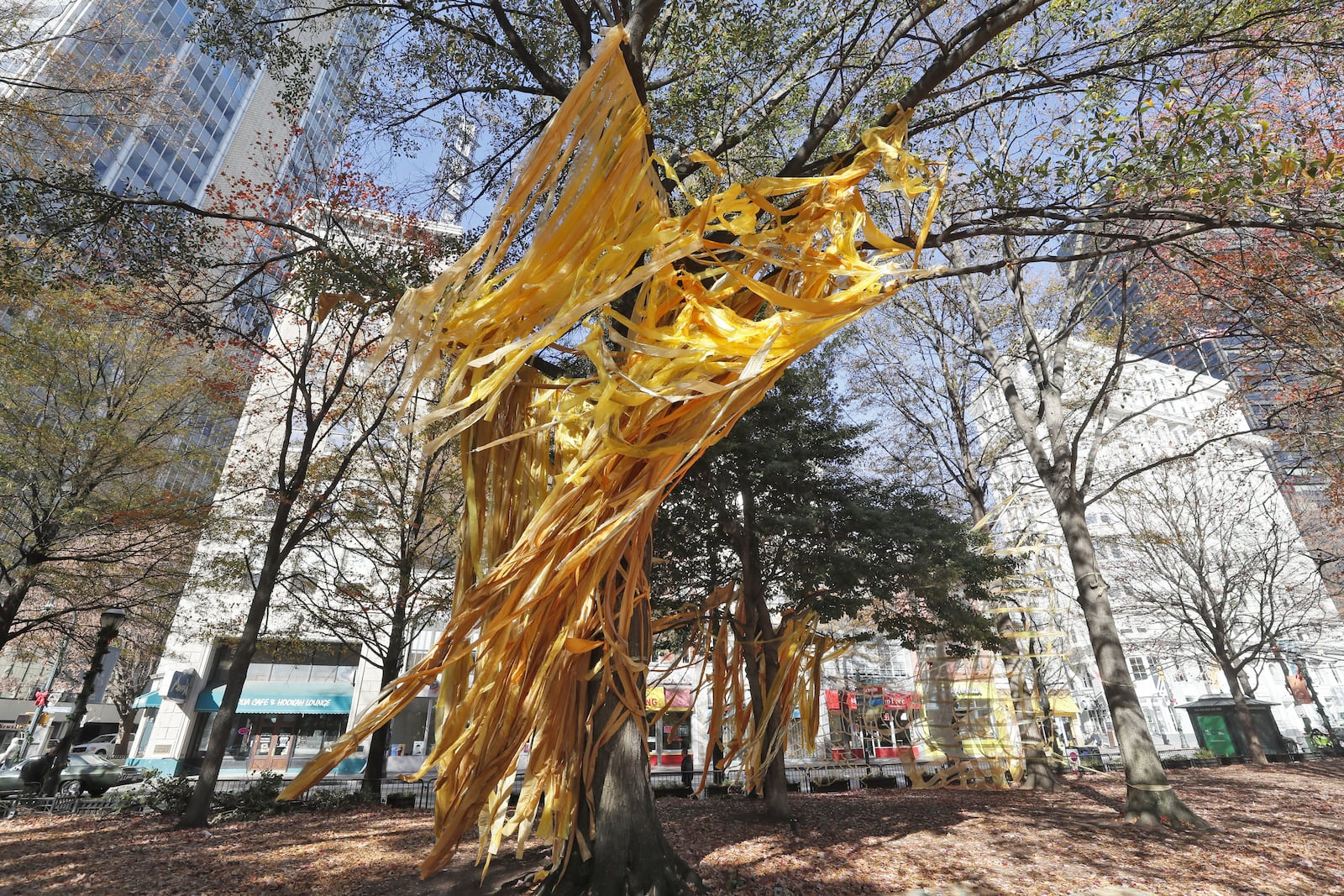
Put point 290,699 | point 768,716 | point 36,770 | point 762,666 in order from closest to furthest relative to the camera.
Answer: point 768,716, point 762,666, point 36,770, point 290,699

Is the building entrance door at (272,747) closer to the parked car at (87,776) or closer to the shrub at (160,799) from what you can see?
the parked car at (87,776)

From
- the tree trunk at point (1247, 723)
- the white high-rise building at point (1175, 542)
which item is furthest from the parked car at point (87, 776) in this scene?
the tree trunk at point (1247, 723)

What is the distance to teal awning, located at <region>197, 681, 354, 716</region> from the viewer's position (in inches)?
765

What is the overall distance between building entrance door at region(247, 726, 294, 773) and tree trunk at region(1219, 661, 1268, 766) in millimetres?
26226

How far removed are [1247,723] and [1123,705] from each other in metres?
12.2

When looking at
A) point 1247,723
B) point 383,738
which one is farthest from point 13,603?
point 1247,723

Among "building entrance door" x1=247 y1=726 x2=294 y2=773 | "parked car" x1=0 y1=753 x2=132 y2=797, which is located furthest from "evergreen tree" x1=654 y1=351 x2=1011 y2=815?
"building entrance door" x1=247 y1=726 x2=294 y2=773

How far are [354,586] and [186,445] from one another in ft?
16.1

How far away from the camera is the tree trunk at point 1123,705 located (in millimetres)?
7449

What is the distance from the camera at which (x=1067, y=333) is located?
989 centimetres

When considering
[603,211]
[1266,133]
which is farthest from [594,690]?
[1266,133]

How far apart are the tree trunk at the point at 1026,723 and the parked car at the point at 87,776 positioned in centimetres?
1682

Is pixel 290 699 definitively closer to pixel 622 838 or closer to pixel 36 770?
pixel 36 770

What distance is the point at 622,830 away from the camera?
4.28 m
